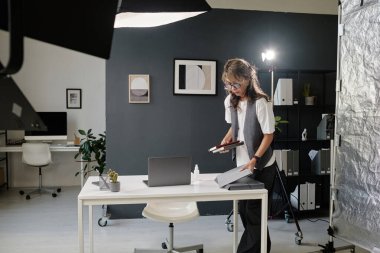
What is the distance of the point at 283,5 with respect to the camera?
4.30 m

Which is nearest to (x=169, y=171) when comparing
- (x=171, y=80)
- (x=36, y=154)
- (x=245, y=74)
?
(x=245, y=74)

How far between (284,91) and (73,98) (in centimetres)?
357

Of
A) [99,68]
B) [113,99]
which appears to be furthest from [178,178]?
[99,68]

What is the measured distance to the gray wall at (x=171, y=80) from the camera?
4.05 m

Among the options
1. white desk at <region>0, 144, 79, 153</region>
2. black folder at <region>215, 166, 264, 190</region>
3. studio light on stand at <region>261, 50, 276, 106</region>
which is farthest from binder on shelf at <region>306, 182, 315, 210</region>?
white desk at <region>0, 144, 79, 153</region>

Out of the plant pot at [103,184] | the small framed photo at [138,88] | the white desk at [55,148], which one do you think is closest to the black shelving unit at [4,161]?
the white desk at [55,148]

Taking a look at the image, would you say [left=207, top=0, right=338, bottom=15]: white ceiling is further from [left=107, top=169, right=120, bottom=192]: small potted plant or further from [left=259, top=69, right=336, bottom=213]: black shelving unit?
[left=107, top=169, right=120, bottom=192]: small potted plant

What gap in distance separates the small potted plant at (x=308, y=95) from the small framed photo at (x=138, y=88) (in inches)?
73.3

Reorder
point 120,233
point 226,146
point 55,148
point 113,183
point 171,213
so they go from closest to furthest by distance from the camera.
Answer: point 113,183
point 226,146
point 171,213
point 120,233
point 55,148

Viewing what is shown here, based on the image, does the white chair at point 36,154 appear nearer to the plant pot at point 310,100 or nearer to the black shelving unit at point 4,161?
the black shelving unit at point 4,161

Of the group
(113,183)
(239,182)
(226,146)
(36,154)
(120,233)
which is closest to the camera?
(113,183)

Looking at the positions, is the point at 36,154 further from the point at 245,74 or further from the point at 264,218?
the point at 264,218

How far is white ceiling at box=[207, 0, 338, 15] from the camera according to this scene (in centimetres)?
416

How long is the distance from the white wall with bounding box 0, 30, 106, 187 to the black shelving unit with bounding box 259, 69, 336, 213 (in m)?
3.04
